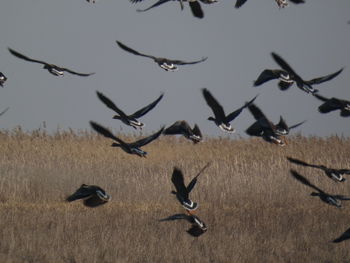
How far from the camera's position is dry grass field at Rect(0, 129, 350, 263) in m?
11.8

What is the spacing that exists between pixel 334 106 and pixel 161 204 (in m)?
8.78

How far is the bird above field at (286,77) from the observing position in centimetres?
931

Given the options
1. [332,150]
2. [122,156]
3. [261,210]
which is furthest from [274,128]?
[332,150]

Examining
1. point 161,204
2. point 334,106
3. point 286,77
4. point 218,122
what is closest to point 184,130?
point 218,122

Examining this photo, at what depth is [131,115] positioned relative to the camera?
920 centimetres

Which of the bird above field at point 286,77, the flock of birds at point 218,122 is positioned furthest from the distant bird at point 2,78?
the bird above field at point 286,77

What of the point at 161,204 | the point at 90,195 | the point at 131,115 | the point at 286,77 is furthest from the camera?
the point at 161,204

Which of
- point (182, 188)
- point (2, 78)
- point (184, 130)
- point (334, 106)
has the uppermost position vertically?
point (2, 78)

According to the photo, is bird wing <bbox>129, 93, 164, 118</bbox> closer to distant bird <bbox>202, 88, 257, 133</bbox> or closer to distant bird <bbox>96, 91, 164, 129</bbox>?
distant bird <bbox>96, 91, 164, 129</bbox>

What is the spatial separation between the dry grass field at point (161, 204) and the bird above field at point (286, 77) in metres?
2.79

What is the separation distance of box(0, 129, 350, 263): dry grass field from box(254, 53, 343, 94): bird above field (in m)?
2.79

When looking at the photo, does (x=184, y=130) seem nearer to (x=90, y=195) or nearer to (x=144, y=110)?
(x=144, y=110)

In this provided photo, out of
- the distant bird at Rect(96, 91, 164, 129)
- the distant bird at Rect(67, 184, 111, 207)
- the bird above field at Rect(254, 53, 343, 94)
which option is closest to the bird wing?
the distant bird at Rect(96, 91, 164, 129)

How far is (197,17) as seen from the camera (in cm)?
1013
